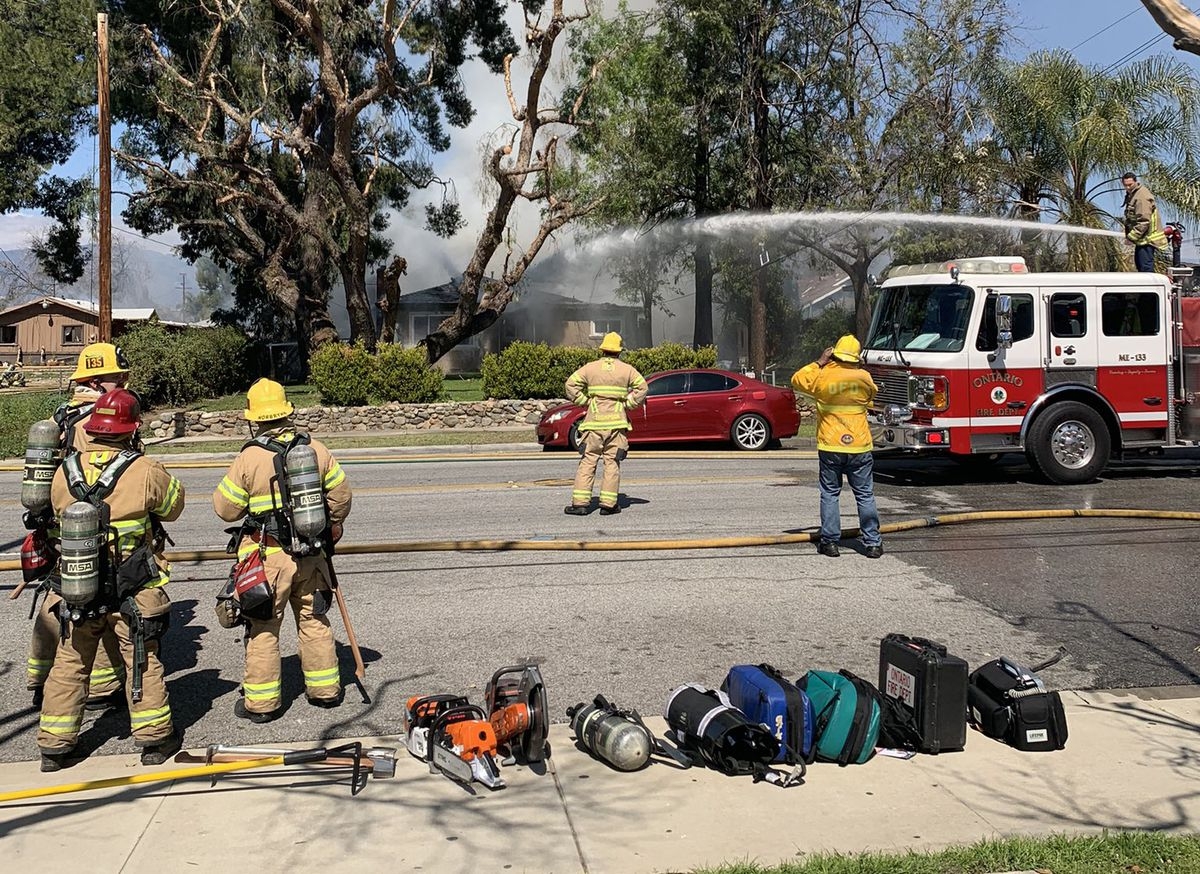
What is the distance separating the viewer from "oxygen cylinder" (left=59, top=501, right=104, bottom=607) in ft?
15.8

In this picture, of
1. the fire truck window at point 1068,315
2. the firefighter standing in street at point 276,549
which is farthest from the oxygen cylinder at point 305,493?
the fire truck window at point 1068,315

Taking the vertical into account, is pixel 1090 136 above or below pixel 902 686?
above

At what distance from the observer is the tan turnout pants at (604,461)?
10.8 m

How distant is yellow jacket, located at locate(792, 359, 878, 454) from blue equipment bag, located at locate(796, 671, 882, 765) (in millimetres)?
3979

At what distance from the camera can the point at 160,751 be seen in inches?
198

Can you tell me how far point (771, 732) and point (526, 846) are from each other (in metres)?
1.27

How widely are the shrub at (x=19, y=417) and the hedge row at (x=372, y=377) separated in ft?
17.8

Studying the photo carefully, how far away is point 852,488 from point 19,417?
20.0 m

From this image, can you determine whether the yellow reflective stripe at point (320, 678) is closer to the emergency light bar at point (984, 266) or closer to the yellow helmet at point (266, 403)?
the yellow helmet at point (266, 403)

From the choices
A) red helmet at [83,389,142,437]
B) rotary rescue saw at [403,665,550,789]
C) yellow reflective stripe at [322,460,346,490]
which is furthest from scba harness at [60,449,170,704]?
rotary rescue saw at [403,665,550,789]

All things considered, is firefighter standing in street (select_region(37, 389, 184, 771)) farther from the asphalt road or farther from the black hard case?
Result: the black hard case

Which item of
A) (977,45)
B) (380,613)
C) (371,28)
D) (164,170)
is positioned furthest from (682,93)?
(380,613)

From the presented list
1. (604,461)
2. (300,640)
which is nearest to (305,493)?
(300,640)

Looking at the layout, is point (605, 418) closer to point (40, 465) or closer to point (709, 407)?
point (40, 465)
